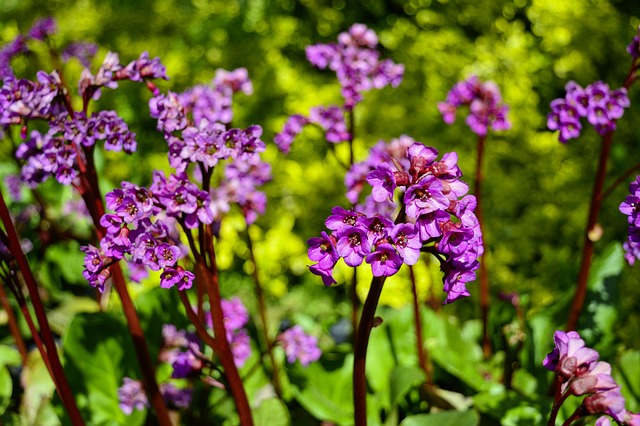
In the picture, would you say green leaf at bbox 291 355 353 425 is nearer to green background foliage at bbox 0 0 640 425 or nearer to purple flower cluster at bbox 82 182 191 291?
green background foliage at bbox 0 0 640 425

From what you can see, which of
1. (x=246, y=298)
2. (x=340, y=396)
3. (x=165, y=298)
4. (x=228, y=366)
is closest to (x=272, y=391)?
(x=340, y=396)

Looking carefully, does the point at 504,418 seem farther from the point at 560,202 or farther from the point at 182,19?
the point at 182,19

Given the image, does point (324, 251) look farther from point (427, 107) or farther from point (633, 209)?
point (427, 107)

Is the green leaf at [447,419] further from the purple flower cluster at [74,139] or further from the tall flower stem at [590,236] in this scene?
the purple flower cluster at [74,139]

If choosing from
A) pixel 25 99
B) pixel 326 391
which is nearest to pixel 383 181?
pixel 25 99

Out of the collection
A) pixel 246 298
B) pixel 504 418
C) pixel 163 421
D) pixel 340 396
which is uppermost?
pixel 163 421

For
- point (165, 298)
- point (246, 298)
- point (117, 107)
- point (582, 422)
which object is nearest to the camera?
point (582, 422)

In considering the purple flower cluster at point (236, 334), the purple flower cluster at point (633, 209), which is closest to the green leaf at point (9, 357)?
the purple flower cluster at point (236, 334)
